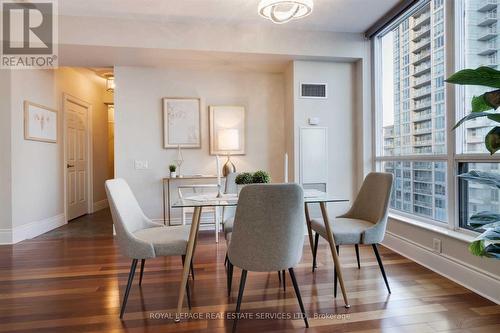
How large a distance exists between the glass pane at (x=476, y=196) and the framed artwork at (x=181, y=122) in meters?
3.14

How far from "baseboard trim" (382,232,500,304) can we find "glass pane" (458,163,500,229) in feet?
1.14

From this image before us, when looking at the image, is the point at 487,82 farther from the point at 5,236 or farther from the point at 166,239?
the point at 5,236

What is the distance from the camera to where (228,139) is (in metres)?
3.85


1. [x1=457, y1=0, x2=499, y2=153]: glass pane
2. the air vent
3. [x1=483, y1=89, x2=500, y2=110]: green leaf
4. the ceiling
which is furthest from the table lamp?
[x1=483, y1=89, x2=500, y2=110]: green leaf

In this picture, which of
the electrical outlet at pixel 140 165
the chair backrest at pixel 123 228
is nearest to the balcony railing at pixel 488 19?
the chair backrest at pixel 123 228

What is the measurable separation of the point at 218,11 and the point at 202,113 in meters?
1.44

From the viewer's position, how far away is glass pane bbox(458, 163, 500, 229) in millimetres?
2188

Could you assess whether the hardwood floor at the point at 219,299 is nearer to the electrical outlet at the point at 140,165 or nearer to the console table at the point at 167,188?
the console table at the point at 167,188

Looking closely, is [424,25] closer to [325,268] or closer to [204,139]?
[325,268]

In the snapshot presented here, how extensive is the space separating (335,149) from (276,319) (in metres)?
2.65

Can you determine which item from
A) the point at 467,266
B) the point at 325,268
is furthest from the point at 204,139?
the point at 467,266

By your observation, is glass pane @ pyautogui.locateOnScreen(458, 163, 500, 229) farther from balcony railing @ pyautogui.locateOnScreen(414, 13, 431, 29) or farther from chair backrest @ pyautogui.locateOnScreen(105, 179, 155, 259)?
chair backrest @ pyautogui.locateOnScreen(105, 179, 155, 259)

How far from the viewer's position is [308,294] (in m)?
2.16

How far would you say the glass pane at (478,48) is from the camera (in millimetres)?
2221
